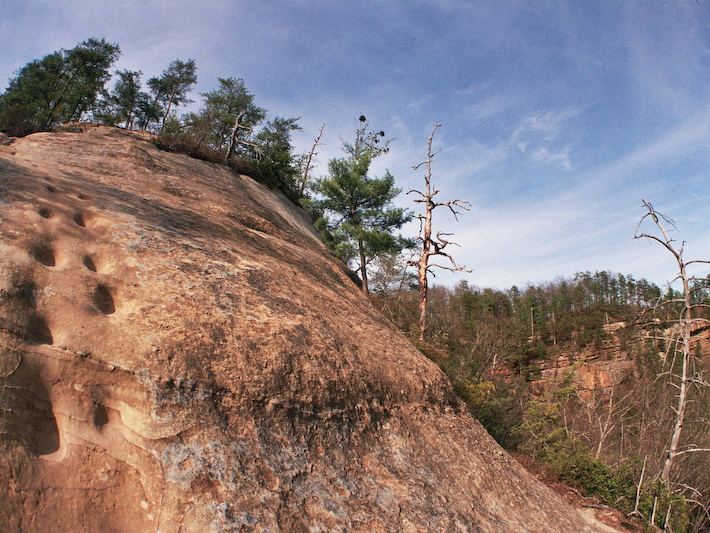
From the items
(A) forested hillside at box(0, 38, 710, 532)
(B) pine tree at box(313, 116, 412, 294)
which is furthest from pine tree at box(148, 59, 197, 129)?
(B) pine tree at box(313, 116, 412, 294)

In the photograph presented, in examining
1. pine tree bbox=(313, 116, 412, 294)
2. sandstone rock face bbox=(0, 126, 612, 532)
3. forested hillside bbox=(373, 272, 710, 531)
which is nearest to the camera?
sandstone rock face bbox=(0, 126, 612, 532)

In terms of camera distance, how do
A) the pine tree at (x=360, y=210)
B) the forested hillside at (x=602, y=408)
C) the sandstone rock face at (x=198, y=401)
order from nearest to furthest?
the sandstone rock face at (x=198, y=401)
the forested hillside at (x=602, y=408)
the pine tree at (x=360, y=210)

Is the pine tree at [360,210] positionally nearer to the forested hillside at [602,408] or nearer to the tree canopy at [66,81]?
the forested hillside at [602,408]

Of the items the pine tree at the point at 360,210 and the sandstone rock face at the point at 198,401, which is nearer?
the sandstone rock face at the point at 198,401

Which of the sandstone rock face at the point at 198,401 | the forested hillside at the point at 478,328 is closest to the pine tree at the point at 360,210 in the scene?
the forested hillside at the point at 478,328

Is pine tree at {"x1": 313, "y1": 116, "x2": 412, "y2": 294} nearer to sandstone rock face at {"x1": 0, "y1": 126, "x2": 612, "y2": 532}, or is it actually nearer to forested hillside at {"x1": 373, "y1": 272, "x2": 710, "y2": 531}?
forested hillside at {"x1": 373, "y1": 272, "x2": 710, "y2": 531}

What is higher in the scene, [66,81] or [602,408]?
[66,81]

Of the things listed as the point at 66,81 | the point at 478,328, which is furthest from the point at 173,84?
the point at 478,328

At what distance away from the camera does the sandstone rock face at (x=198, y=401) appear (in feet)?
8.34

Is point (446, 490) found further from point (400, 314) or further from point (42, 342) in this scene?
point (400, 314)

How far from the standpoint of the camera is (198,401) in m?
3.04

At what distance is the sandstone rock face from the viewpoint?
100 inches

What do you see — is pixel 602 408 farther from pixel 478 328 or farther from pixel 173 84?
pixel 173 84

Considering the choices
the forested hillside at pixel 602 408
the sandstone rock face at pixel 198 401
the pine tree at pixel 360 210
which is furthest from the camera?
the pine tree at pixel 360 210
